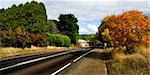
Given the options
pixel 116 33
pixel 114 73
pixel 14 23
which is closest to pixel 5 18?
pixel 14 23

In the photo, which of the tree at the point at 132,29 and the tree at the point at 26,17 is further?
the tree at the point at 26,17

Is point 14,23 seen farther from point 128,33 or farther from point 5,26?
point 128,33

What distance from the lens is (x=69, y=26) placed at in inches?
4879

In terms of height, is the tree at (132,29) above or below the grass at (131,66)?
above

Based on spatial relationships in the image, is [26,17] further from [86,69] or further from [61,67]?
[86,69]

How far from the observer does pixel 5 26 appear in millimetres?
65500

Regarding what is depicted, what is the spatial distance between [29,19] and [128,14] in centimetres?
3722

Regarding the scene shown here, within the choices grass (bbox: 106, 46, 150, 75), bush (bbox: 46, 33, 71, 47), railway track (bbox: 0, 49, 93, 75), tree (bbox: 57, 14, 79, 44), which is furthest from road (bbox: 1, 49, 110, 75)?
tree (bbox: 57, 14, 79, 44)

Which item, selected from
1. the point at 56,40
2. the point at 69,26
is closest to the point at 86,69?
the point at 56,40

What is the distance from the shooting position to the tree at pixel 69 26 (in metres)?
122

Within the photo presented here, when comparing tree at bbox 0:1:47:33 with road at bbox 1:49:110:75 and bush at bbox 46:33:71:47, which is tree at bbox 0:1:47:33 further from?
road at bbox 1:49:110:75

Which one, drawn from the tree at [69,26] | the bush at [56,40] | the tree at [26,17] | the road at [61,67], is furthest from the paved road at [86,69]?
the tree at [69,26]

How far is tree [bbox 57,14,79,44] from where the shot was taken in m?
122

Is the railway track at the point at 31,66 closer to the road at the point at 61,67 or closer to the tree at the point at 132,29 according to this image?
the road at the point at 61,67
